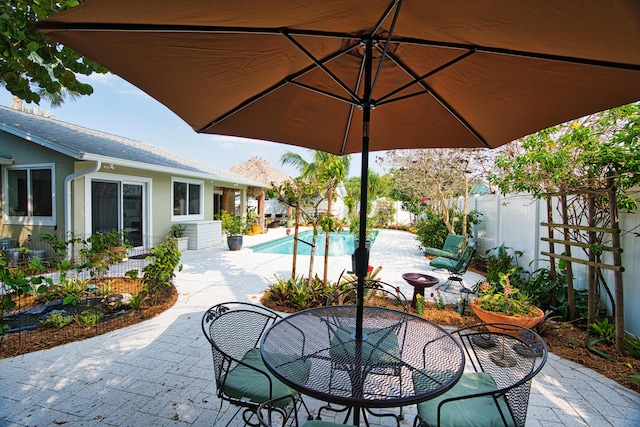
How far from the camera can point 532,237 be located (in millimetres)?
5469

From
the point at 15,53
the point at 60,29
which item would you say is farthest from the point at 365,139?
the point at 15,53

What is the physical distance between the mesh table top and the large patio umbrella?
0.31 m

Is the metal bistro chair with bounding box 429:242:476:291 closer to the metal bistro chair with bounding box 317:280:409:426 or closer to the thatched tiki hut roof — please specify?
the metal bistro chair with bounding box 317:280:409:426

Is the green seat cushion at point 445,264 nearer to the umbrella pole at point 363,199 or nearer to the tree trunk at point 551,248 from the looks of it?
the tree trunk at point 551,248

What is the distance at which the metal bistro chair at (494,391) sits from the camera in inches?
60.3

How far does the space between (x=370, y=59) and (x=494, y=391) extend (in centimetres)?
186

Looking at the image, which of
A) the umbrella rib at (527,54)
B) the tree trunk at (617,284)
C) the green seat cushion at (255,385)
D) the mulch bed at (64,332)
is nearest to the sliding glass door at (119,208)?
the mulch bed at (64,332)

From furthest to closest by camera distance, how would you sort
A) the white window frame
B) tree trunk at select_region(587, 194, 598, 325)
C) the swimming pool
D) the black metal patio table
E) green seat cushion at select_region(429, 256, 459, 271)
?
the swimming pool
the white window frame
green seat cushion at select_region(429, 256, 459, 271)
tree trunk at select_region(587, 194, 598, 325)
the black metal patio table

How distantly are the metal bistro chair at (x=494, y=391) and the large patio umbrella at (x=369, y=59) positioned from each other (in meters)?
0.68

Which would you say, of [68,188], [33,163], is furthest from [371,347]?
[33,163]

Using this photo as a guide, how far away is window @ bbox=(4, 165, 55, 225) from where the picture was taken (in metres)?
7.10

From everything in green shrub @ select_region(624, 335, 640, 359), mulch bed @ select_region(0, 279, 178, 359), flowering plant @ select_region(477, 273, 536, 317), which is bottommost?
mulch bed @ select_region(0, 279, 178, 359)

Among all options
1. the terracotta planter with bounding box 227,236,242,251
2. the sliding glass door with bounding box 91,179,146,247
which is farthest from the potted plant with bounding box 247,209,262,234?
the sliding glass door with bounding box 91,179,146,247

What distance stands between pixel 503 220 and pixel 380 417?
20.6 feet
